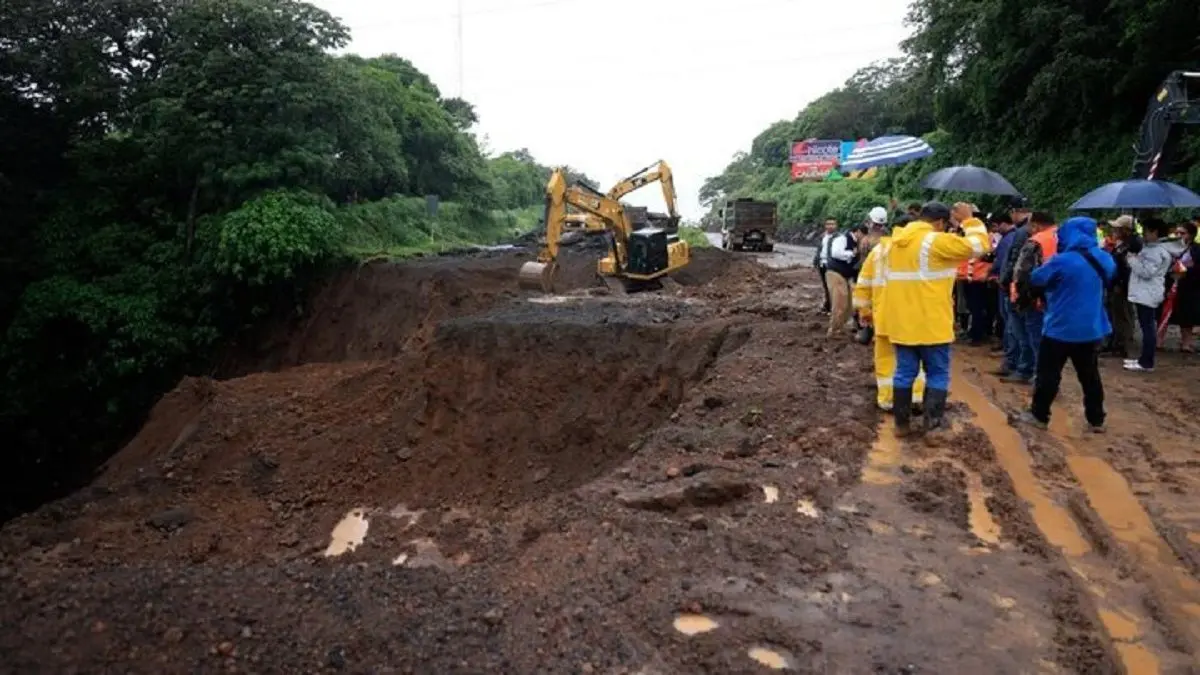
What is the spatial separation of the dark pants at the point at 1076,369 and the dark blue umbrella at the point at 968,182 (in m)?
3.49

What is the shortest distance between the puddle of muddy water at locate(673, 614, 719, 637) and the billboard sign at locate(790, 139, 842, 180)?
48131 mm

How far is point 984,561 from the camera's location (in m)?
4.32

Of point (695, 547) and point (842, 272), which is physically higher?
point (842, 272)

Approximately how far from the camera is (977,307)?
9.78m

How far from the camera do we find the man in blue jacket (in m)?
6.16

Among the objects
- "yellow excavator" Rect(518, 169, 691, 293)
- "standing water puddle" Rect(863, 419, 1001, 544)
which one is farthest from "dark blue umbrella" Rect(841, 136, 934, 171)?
"standing water puddle" Rect(863, 419, 1001, 544)

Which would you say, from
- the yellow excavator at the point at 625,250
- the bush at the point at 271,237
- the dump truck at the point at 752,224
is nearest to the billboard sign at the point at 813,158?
the dump truck at the point at 752,224

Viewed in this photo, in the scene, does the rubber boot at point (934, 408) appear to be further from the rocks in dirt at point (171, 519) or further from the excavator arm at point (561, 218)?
the excavator arm at point (561, 218)

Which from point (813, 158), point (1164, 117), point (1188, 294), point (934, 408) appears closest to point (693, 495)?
point (934, 408)

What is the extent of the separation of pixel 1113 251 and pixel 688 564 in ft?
23.7

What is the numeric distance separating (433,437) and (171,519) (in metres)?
3.33

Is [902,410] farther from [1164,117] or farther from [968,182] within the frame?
[1164,117]

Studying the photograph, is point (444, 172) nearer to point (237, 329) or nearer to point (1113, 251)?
point (237, 329)

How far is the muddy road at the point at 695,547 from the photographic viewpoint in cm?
364
